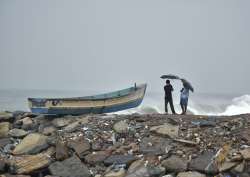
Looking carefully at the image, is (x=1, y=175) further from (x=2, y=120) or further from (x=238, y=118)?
(x=238, y=118)

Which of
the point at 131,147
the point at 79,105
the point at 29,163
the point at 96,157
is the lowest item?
the point at 29,163

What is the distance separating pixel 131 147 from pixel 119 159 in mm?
751

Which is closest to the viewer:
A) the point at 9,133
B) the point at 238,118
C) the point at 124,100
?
the point at 238,118

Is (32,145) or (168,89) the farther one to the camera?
(168,89)

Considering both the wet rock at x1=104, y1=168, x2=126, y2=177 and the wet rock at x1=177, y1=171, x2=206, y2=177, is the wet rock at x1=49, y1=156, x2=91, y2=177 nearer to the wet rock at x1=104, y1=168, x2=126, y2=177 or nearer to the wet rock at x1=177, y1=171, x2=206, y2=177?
the wet rock at x1=104, y1=168, x2=126, y2=177

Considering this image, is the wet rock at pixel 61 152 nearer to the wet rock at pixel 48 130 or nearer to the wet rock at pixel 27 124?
the wet rock at pixel 48 130

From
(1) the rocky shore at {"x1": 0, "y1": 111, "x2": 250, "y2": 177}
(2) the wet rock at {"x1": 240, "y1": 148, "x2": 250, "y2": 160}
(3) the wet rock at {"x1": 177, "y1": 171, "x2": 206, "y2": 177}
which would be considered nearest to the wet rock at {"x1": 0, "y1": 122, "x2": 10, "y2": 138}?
(1) the rocky shore at {"x1": 0, "y1": 111, "x2": 250, "y2": 177}

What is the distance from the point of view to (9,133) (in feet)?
45.2

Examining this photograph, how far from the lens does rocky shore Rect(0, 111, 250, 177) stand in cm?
1038

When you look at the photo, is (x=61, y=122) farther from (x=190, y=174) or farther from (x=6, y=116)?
(x=190, y=174)

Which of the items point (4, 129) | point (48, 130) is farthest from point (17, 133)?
point (48, 130)

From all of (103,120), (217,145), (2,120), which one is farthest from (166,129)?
(2,120)

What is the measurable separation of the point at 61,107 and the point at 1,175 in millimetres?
5082

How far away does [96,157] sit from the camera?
11.3 metres
